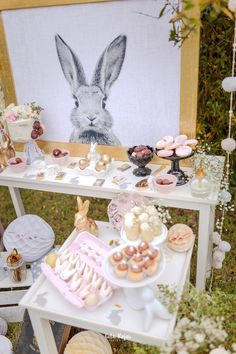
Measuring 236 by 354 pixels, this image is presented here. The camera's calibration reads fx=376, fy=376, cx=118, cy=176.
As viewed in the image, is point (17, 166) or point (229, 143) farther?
point (17, 166)

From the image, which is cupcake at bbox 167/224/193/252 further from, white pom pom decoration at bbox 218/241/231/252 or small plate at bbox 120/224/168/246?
white pom pom decoration at bbox 218/241/231/252

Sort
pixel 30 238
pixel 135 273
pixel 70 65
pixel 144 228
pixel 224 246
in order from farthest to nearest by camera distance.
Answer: pixel 30 238, pixel 224 246, pixel 70 65, pixel 144 228, pixel 135 273

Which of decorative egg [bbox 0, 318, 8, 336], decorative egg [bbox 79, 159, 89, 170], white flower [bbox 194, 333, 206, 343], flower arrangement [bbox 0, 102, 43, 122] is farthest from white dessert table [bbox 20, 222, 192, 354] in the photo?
flower arrangement [bbox 0, 102, 43, 122]

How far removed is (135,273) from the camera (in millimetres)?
1633

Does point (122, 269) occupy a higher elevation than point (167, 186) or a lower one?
lower

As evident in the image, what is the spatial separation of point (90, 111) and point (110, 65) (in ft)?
1.11

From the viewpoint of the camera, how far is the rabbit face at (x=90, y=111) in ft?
7.82

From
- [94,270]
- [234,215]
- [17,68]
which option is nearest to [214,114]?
[234,215]

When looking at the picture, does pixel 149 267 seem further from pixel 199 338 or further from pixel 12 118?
pixel 12 118

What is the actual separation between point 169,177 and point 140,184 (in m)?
0.18

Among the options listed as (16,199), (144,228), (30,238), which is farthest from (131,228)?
(16,199)

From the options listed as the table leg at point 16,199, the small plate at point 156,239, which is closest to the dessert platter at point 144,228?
the small plate at point 156,239

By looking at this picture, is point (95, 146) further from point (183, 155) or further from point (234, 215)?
point (234, 215)

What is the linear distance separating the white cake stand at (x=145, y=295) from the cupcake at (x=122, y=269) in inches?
0.9
